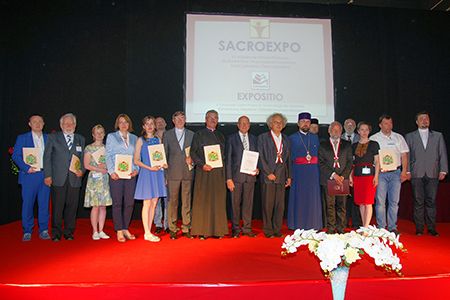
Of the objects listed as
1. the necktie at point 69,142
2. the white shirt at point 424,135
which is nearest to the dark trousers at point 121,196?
the necktie at point 69,142

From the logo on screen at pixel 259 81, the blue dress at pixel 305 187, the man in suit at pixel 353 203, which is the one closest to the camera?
the blue dress at pixel 305 187

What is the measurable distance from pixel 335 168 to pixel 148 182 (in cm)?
247

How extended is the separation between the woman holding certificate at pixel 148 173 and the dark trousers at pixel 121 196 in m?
0.08

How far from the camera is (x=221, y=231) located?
180 inches

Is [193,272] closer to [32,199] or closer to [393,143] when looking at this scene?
[32,199]

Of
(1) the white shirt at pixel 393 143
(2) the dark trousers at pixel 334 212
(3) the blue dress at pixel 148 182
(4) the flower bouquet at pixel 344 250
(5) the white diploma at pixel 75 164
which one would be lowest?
(2) the dark trousers at pixel 334 212

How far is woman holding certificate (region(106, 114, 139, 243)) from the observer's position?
433 centimetres

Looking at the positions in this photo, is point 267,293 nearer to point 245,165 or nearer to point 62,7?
point 245,165

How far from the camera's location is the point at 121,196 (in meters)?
4.38

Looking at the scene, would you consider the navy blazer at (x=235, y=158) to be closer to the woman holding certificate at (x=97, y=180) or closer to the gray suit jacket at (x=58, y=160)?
the woman holding certificate at (x=97, y=180)

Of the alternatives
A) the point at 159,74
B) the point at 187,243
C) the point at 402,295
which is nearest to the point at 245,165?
the point at 187,243

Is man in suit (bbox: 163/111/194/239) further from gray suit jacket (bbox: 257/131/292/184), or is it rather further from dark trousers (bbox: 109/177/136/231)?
gray suit jacket (bbox: 257/131/292/184)

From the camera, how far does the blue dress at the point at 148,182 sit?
4395 mm

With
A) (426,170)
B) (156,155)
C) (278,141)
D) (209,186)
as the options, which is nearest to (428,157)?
(426,170)
